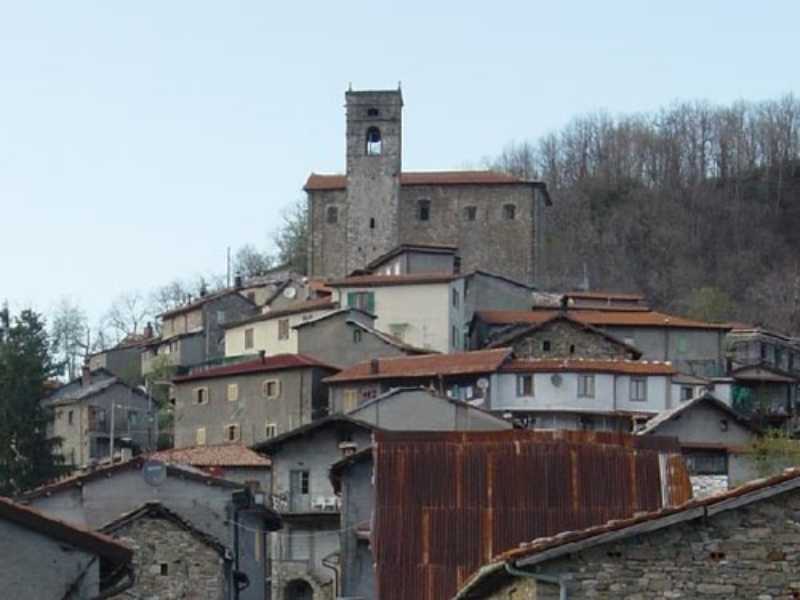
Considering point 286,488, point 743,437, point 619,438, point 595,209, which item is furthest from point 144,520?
point 595,209

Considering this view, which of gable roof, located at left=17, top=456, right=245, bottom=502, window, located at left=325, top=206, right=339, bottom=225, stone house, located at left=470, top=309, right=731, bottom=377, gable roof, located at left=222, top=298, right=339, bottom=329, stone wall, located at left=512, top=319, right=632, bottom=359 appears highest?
window, located at left=325, top=206, right=339, bottom=225

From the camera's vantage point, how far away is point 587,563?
16922 millimetres

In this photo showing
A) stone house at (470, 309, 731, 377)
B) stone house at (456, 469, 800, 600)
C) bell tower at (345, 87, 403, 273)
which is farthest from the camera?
bell tower at (345, 87, 403, 273)

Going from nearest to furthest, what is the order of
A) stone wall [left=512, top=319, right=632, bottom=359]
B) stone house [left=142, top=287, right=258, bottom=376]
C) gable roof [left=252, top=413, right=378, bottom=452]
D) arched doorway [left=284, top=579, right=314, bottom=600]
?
1. arched doorway [left=284, top=579, right=314, bottom=600]
2. gable roof [left=252, top=413, right=378, bottom=452]
3. stone wall [left=512, top=319, right=632, bottom=359]
4. stone house [left=142, top=287, right=258, bottom=376]

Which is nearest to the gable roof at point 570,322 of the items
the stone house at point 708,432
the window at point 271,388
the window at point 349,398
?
the window at point 349,398

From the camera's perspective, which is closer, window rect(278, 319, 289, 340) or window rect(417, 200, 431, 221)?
window rect(278, 319, 289, 340)

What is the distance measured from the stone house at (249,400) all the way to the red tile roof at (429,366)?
173 cm

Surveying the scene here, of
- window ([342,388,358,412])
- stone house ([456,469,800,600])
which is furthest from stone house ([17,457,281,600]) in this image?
window ([342,388,358,412])

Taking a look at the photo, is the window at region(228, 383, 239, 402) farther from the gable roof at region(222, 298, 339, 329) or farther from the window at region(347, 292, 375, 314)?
the gable roof at region(222, 298, 339, 329)

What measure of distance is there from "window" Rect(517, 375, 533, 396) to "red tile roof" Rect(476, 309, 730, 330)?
12.0 metres

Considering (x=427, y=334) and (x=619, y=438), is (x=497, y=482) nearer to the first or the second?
(x=619, y=438)

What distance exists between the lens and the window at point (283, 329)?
309 feet

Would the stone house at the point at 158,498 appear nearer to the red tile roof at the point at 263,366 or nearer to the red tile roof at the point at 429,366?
the red tile roof at the point at 429,366

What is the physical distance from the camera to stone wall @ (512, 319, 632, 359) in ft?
275
